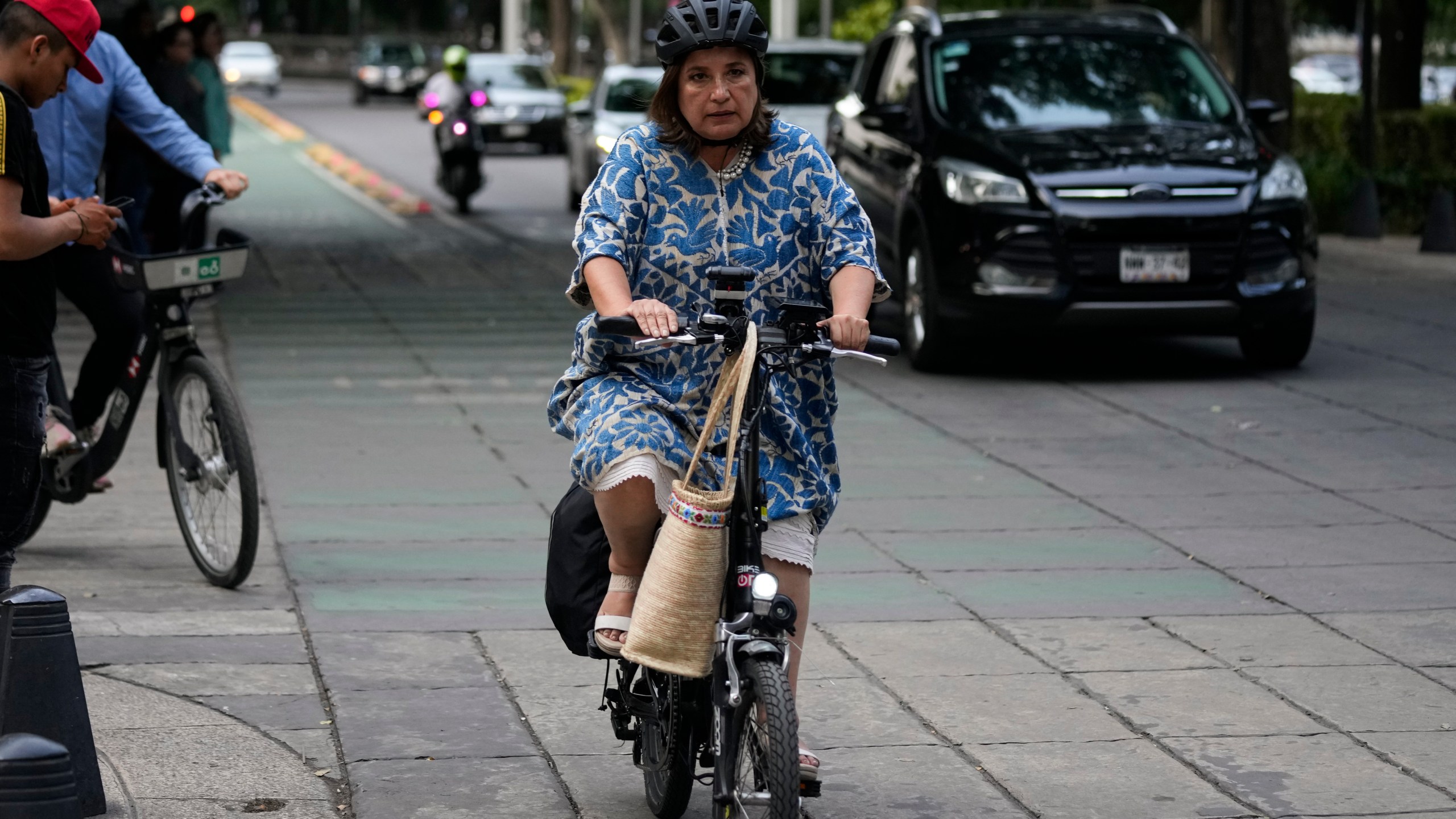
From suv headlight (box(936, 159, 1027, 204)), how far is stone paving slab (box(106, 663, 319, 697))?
577cm

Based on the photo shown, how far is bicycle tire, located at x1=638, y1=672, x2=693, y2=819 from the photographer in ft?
13.2

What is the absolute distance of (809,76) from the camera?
19406 mm

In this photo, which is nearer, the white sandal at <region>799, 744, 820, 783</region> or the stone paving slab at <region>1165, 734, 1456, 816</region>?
the white sandal at <region>799, 744, 820, 783</region>

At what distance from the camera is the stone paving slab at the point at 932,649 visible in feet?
17.9

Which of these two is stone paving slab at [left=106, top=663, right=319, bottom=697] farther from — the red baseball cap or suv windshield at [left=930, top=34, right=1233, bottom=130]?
suv windshield at [left=930, top=34, right=1233, bottom=130]

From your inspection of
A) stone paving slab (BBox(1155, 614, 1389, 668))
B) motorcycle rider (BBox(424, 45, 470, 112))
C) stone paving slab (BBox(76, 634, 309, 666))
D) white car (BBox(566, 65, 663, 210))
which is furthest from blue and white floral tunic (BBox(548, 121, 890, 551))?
motorcycle rider (BBox(424, 45, 470, 112))

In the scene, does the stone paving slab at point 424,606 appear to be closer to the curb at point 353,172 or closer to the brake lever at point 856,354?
the brake lever at point 856,354

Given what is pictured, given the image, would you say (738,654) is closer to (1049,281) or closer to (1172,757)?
(1172,757)

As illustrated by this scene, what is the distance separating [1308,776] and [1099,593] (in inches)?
70.5

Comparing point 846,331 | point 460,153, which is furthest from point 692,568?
point 460,153

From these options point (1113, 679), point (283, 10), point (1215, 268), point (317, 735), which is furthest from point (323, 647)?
point (283, 10)

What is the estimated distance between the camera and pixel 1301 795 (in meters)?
4.43

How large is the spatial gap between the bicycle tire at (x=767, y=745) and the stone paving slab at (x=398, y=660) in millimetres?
1797

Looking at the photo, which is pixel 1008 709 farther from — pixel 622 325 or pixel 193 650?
pixel 193 650
